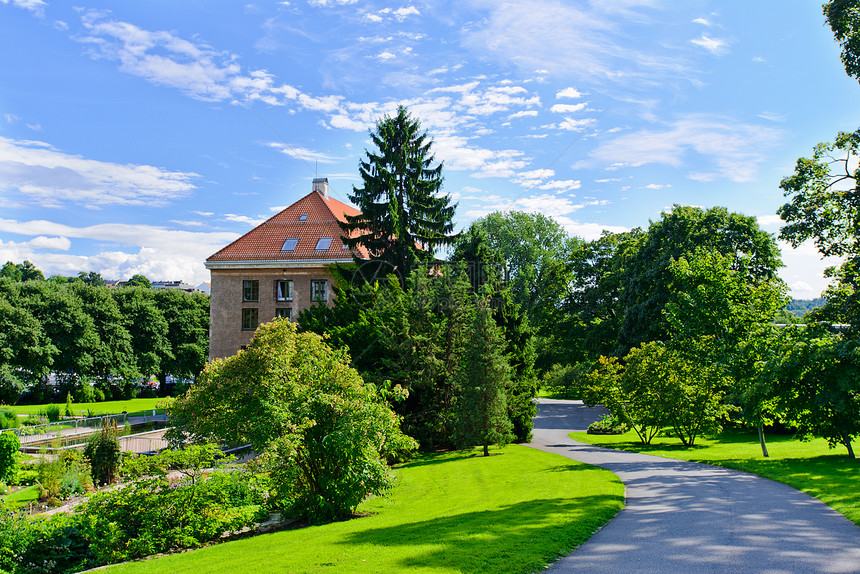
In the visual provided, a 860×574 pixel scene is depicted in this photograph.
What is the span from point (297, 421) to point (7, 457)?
14563 mm

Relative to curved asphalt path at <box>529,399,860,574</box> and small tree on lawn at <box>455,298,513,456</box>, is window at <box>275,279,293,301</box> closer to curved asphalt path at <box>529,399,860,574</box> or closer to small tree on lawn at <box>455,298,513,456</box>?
small tree on lawn at <box>455,298,513,456</box>

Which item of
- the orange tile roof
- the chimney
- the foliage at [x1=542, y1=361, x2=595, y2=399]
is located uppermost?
the chimney

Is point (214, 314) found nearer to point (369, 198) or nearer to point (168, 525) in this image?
point (369, 198)

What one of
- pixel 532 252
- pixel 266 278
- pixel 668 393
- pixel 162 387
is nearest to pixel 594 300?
pixel 532 252

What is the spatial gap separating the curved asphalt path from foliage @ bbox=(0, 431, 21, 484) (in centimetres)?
2115

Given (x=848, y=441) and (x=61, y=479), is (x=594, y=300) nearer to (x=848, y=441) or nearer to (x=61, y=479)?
(x=848, y=441)

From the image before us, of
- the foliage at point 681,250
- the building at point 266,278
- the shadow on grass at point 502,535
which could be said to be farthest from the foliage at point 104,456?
the foliage at point 681,250

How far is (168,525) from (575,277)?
1719 inches

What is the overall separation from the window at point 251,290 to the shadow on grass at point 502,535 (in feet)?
102

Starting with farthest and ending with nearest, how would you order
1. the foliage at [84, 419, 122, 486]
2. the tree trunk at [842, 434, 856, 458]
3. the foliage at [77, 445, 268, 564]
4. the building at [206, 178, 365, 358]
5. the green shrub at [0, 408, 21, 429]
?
1. the building at [206, 178, 365, 358]
2. the green shrub at [0, 408, 21, 429]
3. the foliage at [84, 419, 122, 486]
4. the tree trunk at [842, 434, 856, 458]
5. the foliage at [77, 445, 268, 564]

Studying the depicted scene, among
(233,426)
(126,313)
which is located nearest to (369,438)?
(233,426)

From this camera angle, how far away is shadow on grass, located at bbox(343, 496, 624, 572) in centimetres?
784

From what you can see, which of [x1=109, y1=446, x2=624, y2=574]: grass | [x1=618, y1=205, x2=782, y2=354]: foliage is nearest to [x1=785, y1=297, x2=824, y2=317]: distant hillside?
[x1=618, y1=205, x2=782, y2=354]: foliage

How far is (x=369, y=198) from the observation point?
3197 cm
